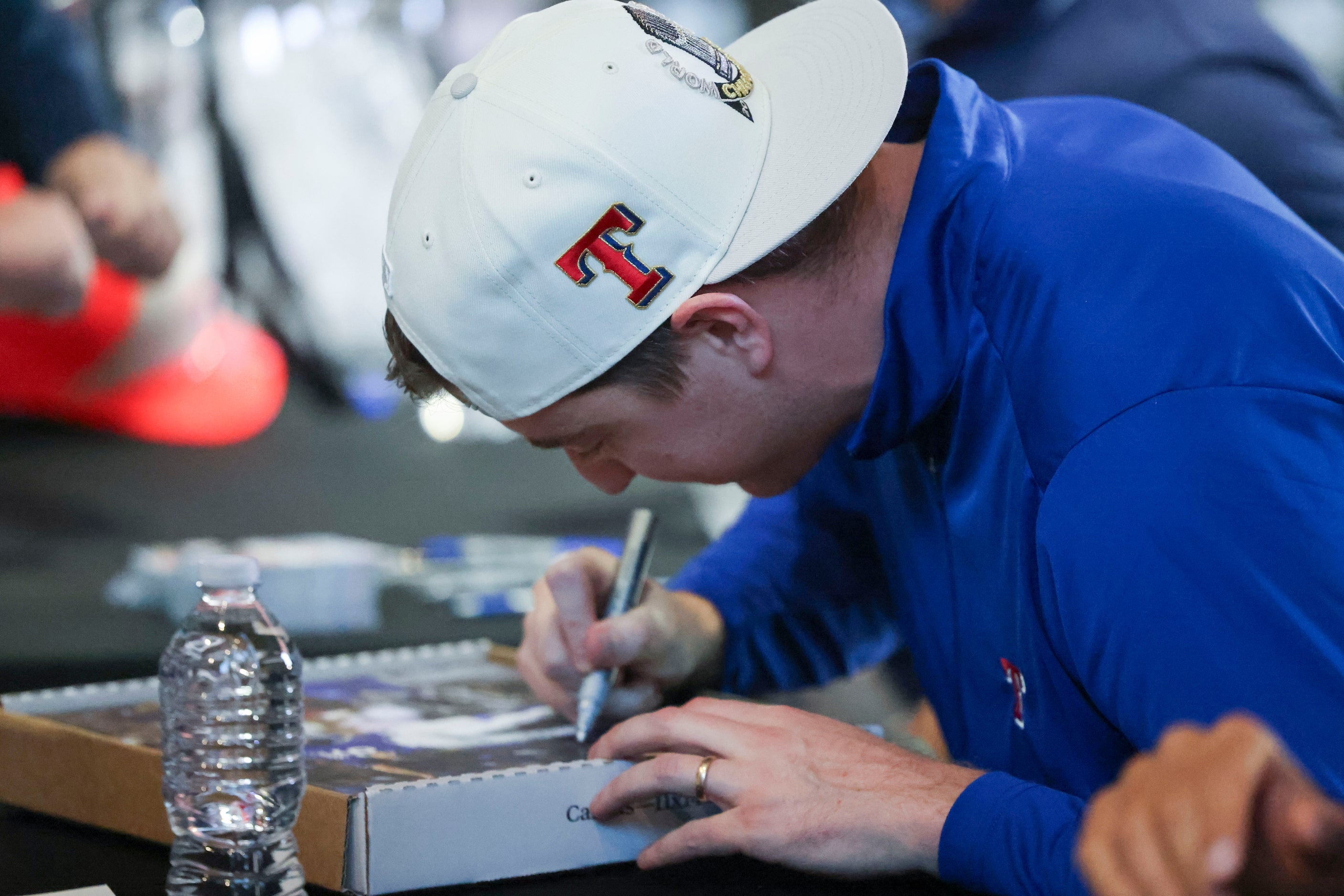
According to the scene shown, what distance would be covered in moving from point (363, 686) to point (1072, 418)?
25.5 inches

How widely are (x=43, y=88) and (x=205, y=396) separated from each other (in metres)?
0.76

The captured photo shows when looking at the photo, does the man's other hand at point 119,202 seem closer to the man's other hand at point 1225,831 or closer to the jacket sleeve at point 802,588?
the jacket sleeve at point 802,588

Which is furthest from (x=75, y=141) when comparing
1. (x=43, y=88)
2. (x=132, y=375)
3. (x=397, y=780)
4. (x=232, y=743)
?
(x=397, y=780)

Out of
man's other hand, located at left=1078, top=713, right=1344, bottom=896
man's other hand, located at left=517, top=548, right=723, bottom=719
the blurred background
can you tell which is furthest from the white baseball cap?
the blurred background

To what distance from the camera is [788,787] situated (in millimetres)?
811

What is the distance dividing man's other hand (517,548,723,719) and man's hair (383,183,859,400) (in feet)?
0.71

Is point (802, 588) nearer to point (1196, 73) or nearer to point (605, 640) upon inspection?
point (605, 640)

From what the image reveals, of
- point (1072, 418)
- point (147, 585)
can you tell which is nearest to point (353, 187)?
point (147, 585)

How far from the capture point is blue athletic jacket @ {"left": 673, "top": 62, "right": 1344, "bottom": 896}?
2.11 feet

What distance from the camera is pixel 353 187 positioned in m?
3.26

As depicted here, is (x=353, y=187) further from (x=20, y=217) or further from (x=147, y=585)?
(x=147, y=585)

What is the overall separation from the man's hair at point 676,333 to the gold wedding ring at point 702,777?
10.9 inches

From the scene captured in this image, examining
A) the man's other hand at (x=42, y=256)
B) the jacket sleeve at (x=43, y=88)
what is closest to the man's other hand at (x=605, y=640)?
the man's other hand at (x=42, y=256)

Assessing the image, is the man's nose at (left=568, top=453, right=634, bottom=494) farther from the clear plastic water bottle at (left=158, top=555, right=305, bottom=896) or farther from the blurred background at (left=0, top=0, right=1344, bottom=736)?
the blurred background at (left=0, top=0, right=1344, bottom=736)
